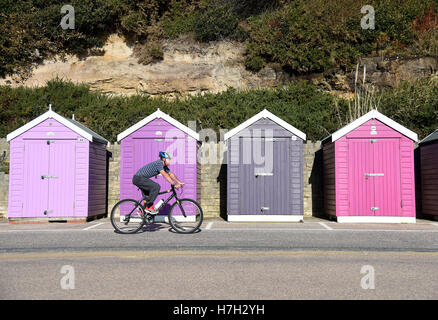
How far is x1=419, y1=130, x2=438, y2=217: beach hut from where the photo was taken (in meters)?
11.1

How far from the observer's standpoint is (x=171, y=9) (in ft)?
76.6

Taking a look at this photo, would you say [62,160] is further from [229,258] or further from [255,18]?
[255,18]

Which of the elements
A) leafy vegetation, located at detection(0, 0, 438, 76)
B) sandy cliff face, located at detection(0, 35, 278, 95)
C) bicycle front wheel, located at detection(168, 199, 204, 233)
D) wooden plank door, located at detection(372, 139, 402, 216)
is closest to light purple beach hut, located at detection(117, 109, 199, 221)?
bicycle front wheel, located at detection(168, 199, 204, 233)

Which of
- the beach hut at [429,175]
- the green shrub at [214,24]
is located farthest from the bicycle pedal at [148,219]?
the green shrub at [214,24]

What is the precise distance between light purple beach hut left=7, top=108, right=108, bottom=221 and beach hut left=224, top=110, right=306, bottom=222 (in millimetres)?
4157

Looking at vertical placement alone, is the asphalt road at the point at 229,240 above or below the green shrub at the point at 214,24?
below

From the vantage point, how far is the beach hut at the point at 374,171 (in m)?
10.4

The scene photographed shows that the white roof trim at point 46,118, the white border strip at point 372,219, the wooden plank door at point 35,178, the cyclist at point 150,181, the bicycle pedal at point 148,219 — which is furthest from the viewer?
the white roof trim at point 46,118

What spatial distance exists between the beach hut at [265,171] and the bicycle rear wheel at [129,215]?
3.35 metres

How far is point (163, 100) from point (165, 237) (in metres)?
13.2

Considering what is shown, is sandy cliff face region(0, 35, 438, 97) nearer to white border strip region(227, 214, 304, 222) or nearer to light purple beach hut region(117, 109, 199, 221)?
light purple beach hut region(117, 109, 199, 221)

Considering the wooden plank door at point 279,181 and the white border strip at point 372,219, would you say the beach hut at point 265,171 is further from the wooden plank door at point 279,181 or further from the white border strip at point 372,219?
the white border strip at point 372,219

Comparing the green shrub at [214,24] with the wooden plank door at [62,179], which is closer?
the wooden plank door at [62,179]

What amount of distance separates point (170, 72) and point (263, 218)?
13344mm
